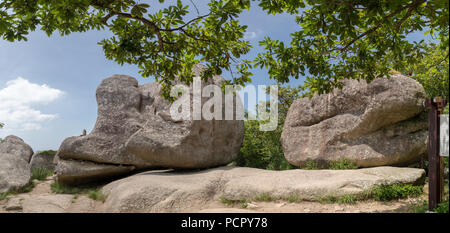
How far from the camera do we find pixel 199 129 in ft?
42.1

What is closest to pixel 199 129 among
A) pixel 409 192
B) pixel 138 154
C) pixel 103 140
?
pixel 138 154

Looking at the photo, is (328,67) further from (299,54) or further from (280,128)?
(280,128)

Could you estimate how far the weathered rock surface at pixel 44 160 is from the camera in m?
19.1

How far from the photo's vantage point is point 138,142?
1268 centimetres

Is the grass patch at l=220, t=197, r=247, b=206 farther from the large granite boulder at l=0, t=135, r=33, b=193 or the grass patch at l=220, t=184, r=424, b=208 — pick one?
the large granite boulder at l=0, t=135, r=33, b=193

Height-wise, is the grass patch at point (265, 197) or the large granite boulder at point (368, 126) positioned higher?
the large granite boulder at point (368, 126)

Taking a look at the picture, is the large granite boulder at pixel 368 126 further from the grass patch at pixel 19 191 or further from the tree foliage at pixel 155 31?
the grass patch at pixel 19 191

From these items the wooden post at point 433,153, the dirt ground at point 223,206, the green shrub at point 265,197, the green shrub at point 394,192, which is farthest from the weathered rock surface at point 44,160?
the wooden post at point 433,153

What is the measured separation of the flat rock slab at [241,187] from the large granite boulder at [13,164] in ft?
15.9

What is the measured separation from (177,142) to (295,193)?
18.6 feet

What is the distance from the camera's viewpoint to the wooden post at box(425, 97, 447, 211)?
5406 millimetres

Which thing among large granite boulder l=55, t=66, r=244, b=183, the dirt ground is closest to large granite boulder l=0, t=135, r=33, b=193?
the dirt ground

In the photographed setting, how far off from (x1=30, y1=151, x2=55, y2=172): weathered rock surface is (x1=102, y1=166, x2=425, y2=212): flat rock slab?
11.0 m

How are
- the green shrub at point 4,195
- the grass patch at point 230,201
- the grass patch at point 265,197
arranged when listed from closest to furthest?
the grass patch at point 265,197
the grass patch at point 230,201
the green shrub at point 4,195
